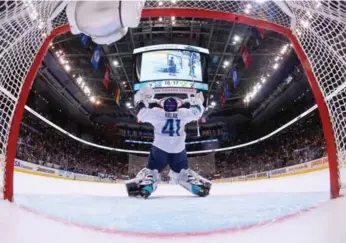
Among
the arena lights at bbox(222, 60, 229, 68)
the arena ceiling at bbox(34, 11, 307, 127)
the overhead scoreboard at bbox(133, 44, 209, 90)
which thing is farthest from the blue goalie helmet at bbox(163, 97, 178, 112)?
the arena lights at bbox(222, 60, 229, 68)

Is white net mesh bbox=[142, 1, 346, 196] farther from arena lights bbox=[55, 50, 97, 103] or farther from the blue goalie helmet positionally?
arena lights bbox=[55, 50, 97, 103]

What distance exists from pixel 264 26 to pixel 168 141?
215cm

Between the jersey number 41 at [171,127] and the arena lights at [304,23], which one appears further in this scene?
the jersey number 41 at [171,127]

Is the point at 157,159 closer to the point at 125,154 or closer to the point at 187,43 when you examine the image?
the point at 187,43

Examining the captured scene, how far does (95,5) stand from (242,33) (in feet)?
37.9

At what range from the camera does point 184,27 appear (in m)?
12.4

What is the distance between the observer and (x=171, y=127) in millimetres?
4109

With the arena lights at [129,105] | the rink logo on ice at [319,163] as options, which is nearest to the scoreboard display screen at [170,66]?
the rink logo on ice at [319,163]

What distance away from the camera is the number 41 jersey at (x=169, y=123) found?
4.06 metres

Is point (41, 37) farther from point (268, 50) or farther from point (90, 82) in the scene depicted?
point (90, 82)

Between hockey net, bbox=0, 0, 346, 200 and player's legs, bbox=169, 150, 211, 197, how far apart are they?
7.07 ft

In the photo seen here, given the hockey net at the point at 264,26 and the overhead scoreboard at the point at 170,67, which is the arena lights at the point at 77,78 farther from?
the hockey net at the point at 264,26

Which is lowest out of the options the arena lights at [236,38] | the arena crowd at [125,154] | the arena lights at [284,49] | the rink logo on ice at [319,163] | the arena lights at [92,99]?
the rink logo on ice at [319,163]

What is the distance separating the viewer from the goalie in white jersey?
3986mm
